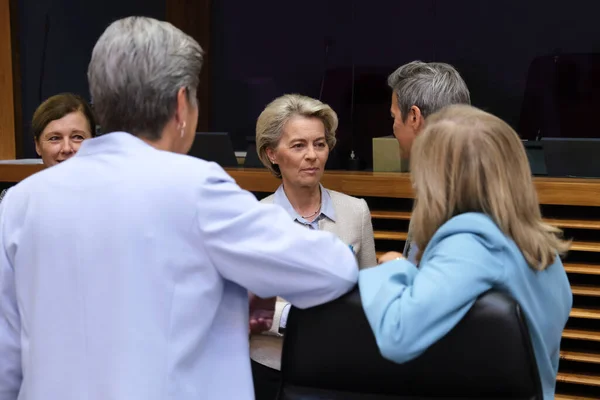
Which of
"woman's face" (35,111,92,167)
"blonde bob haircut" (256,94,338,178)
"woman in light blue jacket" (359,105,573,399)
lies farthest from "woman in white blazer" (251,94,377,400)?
"woman in light blue jacket" (359,105,573,399)

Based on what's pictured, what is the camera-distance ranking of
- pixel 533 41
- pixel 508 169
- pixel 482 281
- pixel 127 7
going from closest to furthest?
1. pixel 482 281
2. pixel 508 169
3. pixel 533 41
4. pixel 127 7

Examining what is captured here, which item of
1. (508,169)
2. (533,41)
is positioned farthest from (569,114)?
(508,169)

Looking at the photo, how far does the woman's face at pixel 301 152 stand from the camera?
2422mm

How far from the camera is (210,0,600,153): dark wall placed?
605cm

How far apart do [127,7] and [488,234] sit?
235 inches

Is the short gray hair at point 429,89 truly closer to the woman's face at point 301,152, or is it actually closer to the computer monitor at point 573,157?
the woman's face at point 301,152

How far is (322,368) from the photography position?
1171mm

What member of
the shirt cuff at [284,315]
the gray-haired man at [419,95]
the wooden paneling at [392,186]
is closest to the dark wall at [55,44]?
the wooden paneling at [392,186]

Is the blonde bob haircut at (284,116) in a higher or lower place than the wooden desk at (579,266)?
higher

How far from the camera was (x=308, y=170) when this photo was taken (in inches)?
95.3

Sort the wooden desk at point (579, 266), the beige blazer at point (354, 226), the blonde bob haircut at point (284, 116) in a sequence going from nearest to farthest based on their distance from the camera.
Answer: the beige blazer at point (354, 226)
the blonde bob haircut at point (284, 116)
the wooden desk at point (579, 266)

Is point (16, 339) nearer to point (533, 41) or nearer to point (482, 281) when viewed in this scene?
point (482, 281)

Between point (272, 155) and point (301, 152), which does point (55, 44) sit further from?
point (301, 152)

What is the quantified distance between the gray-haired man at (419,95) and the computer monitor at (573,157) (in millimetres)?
1498
